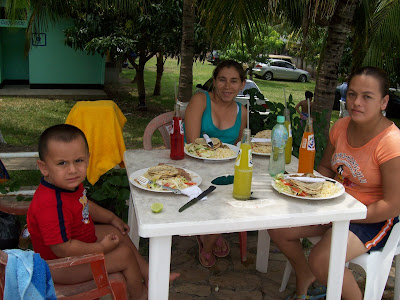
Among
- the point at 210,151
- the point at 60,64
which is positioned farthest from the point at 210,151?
the point at 60,64

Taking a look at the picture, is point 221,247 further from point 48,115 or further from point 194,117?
point 48,115

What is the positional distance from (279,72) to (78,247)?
25317mm

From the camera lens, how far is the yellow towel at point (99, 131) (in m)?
3.11

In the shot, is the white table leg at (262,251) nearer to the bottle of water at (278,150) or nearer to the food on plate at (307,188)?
the bottle of water at (278,150)

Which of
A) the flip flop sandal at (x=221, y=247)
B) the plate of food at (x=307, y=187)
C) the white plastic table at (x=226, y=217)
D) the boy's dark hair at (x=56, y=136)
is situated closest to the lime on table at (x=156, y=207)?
the white plastic table at (x=226, y=217)

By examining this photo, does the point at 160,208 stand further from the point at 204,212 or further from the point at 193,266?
the point at 193,266

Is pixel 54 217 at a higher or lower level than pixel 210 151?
lower

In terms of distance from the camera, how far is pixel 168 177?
216 centimetres

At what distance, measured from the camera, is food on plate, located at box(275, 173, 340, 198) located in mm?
2078

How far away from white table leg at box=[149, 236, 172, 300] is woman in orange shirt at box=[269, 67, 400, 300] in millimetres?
920

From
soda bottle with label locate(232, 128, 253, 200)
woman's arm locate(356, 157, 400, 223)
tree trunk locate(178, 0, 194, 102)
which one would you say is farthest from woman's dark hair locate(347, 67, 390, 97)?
tree trunk locate(178, 0, 194, 102)

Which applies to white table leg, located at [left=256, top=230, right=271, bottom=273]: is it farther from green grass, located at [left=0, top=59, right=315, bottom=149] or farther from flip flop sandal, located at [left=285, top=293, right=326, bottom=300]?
green grass, located at [left=0, top=59, right=315, bottom=149]

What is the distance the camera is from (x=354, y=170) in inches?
96.2

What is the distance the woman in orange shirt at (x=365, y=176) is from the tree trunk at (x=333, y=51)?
2148 mm
